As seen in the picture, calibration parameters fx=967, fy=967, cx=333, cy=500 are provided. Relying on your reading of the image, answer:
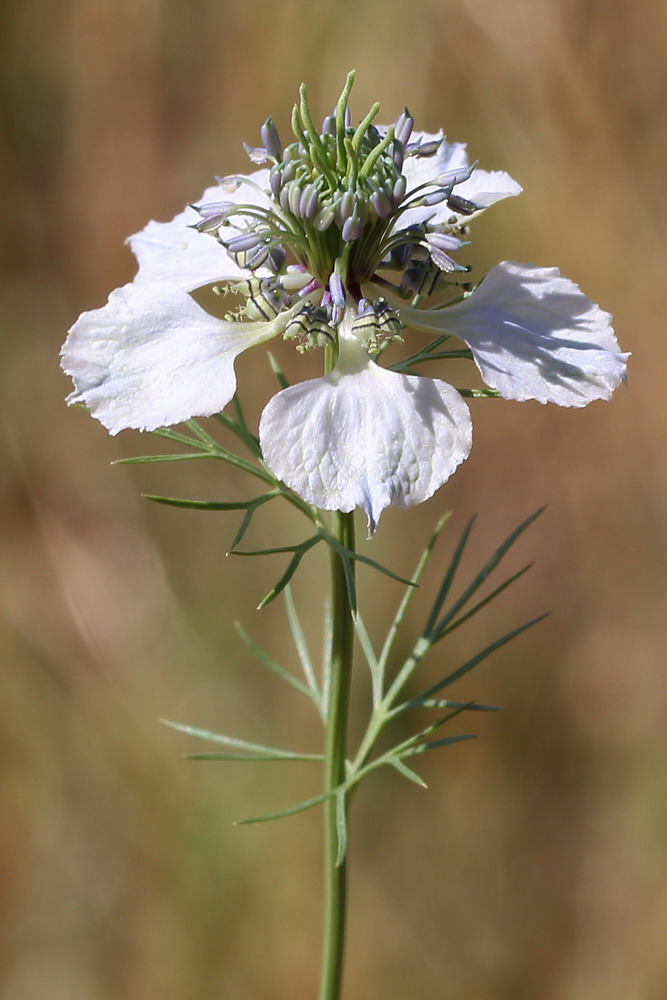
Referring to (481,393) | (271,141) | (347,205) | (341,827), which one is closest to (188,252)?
(271,141)

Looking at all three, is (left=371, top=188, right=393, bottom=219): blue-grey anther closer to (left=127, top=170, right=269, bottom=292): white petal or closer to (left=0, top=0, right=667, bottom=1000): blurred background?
(left=127, top=170, right=269, bottom=292): white petal

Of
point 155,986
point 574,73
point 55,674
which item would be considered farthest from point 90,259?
point 155,986

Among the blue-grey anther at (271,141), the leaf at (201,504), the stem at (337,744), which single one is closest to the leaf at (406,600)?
the stem at (337,744)

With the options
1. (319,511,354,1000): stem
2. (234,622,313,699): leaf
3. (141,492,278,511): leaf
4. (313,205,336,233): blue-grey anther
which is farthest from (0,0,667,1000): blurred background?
(313,205,336,233): blue-grey anther

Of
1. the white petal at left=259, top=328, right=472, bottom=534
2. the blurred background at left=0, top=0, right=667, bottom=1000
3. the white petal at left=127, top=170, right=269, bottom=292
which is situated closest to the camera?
the white petal at left=259, top=328, right=472, bottom=534

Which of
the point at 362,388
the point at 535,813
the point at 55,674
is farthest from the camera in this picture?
the point at 55,674

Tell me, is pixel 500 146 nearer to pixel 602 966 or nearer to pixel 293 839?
pixel 293 839

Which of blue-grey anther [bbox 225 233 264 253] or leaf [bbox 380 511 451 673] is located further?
leaf [bbox 380 511 451 673]
